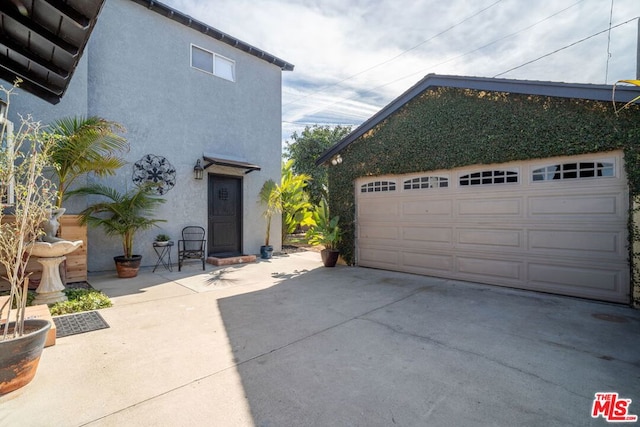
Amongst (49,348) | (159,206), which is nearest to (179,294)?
(49,348)

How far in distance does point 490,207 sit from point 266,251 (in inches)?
241

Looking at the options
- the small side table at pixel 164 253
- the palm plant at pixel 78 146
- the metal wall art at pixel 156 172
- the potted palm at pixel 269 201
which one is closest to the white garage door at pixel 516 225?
the potted palm at pixel 269 201

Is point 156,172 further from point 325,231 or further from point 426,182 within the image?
point 426,182

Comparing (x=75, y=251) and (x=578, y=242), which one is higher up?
(x=578, y=242)

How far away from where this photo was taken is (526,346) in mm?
3174

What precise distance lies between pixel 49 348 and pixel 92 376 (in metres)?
0.95

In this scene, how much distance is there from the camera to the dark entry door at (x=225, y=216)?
A: 342 inches

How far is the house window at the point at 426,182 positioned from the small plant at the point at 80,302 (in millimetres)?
6204

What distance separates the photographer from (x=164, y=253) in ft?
24.9

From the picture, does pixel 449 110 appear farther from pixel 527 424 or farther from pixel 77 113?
pixel 77 113

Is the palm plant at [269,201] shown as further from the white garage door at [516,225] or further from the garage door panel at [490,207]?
the garage door panel at [490,207]

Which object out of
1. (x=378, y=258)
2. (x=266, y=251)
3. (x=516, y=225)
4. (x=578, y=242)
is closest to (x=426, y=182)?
(x=516, y=225)

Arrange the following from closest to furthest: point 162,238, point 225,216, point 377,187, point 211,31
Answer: point 162,238
point 377,187
point 211,31
point 225,216

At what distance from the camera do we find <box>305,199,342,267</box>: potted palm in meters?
7.72
